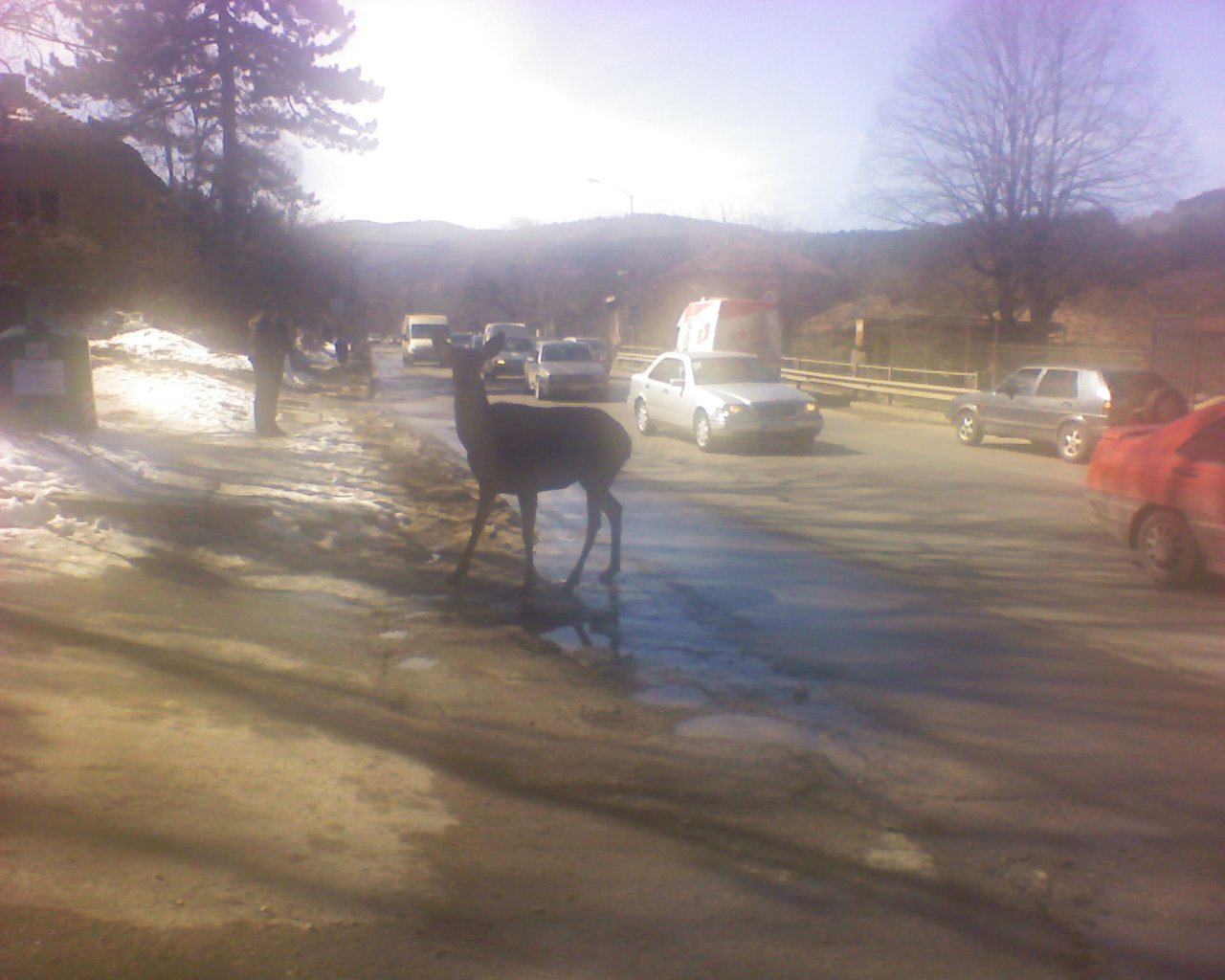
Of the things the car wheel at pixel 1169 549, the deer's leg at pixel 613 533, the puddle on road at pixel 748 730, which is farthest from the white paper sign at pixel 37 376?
the car wheel at pixel 1169 549

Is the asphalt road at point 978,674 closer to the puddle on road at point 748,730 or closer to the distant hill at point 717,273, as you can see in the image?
the puddle on road at point 748,730

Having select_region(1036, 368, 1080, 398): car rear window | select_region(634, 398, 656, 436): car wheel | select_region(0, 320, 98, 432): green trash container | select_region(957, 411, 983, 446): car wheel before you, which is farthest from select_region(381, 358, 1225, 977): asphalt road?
select_region(634, 398, 656, 436): car wheel

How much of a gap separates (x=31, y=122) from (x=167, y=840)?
16390 millimetres

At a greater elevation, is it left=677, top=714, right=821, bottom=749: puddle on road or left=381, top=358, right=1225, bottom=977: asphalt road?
left=381, top=358, right=1225, bottom=977: asphalt road

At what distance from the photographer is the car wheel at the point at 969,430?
20.6 m

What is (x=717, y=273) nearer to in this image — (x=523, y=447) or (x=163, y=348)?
(x=163, y=348)

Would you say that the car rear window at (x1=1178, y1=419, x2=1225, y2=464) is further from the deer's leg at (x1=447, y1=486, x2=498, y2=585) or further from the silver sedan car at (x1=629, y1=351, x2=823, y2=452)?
the silver sedan car at (x1=629, y1=351, x2=823, y2=452)

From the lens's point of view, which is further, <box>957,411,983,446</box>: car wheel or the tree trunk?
the tree trunk

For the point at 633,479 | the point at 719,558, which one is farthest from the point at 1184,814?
the point at 633,479

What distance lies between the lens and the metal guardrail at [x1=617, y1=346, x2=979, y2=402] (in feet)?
94.4

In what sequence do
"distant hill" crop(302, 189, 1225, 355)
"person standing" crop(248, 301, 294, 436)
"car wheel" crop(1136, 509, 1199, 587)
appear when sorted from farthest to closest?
"distant hill" crop(302, 189, 1225, 355), "person standing" crop(248, 301, 294, 436), "car wheel" crop(1136, 509, 1199, 587)

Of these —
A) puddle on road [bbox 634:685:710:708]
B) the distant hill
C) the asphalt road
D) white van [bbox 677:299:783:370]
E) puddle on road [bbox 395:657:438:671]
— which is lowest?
puddle on road [bbox 634:685:710:708]

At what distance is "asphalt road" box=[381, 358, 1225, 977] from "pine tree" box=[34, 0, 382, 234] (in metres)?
29.6

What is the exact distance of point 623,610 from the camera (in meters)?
8.37
